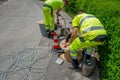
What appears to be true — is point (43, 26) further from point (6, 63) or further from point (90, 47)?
point (90, 47)

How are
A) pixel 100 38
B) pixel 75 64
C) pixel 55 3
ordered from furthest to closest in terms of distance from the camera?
pixel 55 3 → pixel 75 64 → pixel 100 38

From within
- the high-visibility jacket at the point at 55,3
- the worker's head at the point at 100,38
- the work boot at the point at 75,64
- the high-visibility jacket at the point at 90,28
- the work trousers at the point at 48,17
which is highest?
the high-visibility jacket at the point at 90,28

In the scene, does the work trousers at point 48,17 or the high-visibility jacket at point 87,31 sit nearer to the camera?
the high-visibility jacket at point 87,31

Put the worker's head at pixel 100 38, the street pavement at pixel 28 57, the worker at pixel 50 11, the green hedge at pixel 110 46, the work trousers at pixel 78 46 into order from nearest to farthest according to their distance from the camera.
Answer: the green hedge at pixel 110 46 → the worker's head at pixel 100 38 → the work trousers at pixel 78 46 → the street pavement at pixel 28 57 → the worker at pixel 50 11

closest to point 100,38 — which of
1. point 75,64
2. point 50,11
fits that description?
point 75,64

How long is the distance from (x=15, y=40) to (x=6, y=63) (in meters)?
2.02

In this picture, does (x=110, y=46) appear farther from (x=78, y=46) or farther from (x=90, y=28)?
(x=78, y=46)

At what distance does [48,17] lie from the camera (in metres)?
8.45

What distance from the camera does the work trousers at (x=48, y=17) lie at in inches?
326

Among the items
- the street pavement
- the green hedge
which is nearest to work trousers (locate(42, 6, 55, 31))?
the street pavement

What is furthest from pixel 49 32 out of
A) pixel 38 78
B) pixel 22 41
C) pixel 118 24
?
pixel 118 24

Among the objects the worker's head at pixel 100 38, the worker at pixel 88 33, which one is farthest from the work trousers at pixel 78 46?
the worker's head at pixel 100 38

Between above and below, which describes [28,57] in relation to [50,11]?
below

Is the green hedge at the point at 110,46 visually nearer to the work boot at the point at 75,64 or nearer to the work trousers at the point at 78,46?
the work trousers at the point at 78,46
